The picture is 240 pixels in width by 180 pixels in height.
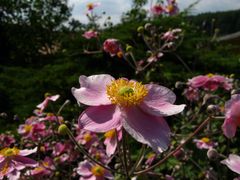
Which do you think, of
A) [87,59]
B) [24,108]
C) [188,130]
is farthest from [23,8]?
[188,130]

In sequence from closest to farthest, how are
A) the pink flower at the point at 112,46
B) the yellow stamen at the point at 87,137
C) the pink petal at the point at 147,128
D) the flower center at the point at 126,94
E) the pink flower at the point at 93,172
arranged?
the pink petal at the point at 147,128
the flower center at the point at 126,94
the pink flower at the point at 93,172
the yellow stamen at the point at 87,137
the pink flower at the point at 112,46

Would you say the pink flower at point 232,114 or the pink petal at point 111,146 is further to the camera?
the pink petal at point 111,146

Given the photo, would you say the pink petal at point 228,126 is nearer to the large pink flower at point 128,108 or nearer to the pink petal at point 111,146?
the large pink flower at point 128,108

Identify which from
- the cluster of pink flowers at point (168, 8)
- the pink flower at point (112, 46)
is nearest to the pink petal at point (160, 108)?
the pink flower at point (112, 46)

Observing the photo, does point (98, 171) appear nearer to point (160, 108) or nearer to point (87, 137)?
point (87, 137)

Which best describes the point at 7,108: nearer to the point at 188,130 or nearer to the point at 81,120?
the point at 188,130

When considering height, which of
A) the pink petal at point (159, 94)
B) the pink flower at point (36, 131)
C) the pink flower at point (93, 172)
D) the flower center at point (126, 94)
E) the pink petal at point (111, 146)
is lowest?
the pink flower at point (36, 131)

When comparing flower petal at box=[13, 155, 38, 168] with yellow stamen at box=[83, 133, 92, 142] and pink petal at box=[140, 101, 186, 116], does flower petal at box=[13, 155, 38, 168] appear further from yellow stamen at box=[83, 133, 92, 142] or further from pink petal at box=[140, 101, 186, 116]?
yellow stamen at box=[83, 133, 92, 142]

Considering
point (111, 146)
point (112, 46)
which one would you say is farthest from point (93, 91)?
point (112, 46)
